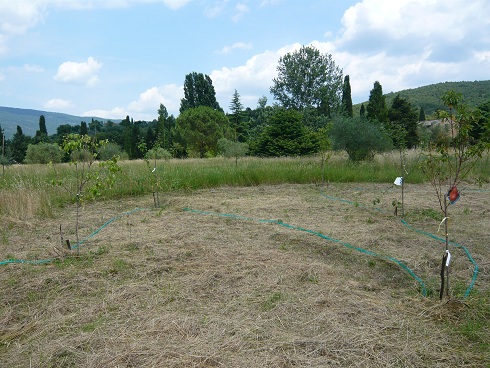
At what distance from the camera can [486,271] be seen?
3.47m

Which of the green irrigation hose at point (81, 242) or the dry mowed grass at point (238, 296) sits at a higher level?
the green irrigation hose at point (81, 242)

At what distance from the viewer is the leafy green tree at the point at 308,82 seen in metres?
31.9

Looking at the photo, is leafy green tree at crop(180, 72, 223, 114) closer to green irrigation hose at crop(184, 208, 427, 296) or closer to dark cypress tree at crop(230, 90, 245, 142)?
dark cypress tree at crop(230, 90, 245, 142)

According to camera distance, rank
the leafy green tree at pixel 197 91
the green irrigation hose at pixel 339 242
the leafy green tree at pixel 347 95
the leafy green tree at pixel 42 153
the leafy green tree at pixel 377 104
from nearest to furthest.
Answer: the green irrigation hose at pixel 339 242, the leafy green tree at pixel 42 153, the leafy green tree at pixel 377 104, the leafy green tree at pixel 347 95, the leafy green tree at pixel 197 91

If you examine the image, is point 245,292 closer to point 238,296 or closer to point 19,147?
point 238,296

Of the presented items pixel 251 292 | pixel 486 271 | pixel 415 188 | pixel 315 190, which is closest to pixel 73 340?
pixel 251 292

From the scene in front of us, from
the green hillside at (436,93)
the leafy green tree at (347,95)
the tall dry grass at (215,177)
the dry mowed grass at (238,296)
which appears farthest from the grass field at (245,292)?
the green hillside at (436,93)

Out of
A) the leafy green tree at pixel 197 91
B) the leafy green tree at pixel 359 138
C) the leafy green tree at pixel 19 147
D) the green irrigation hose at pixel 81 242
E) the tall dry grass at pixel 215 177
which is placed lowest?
the green irrigation hose at pixel 81 242

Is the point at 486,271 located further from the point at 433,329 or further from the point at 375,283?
the point at 433,329

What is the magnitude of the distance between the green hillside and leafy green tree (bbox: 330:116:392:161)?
27236mm

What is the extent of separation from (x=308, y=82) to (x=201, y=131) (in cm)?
1116

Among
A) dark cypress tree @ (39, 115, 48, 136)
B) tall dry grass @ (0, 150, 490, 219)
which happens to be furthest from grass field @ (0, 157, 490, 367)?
dark cypress tree @ (39, 115, 48, 136)

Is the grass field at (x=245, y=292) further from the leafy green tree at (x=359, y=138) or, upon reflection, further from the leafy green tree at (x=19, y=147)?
the leafy green tree at (x=19, y=147)

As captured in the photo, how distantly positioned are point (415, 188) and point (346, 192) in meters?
2.02
